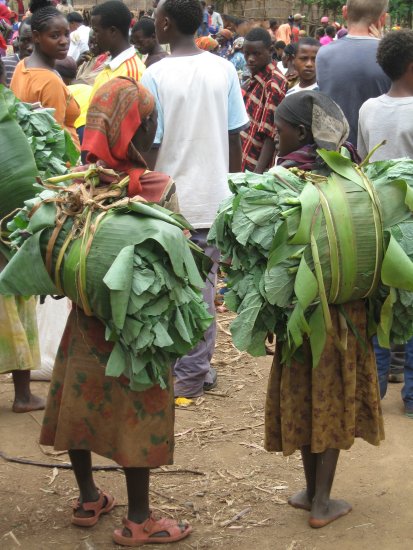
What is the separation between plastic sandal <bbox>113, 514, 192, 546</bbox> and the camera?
374cm

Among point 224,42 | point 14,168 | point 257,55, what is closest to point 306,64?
point 257,55

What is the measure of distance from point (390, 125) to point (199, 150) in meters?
1.13

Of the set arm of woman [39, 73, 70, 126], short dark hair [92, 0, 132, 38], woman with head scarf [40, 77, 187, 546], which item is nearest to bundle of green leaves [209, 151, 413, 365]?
woman with head scarf [40, 77, 187, 546]

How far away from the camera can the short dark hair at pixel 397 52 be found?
5.13 metres

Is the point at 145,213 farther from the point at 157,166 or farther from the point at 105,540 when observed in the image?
→ the point at 157,166

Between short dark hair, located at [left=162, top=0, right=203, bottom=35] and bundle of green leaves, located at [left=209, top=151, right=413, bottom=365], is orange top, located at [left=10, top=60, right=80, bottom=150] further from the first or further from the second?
bundle of green leaves, located at [left=209, top=151, right=413, bottom=365]

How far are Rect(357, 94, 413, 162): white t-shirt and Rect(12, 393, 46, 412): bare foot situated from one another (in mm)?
2513

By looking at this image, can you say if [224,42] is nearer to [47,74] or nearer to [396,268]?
[47,74]

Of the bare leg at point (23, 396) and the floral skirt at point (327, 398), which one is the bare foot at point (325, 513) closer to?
the floral skirt at point (327, 398)

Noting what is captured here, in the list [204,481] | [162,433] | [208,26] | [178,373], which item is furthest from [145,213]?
[208,26]

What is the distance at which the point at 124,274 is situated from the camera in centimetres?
318

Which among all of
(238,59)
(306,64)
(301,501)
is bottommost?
(238,59)

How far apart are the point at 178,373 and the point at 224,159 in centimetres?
137

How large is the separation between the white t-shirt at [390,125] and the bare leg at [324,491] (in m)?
2.06
